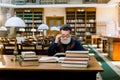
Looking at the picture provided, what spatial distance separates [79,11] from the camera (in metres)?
21.2

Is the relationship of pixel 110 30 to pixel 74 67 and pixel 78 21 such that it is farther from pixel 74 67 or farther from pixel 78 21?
pixel 74 67

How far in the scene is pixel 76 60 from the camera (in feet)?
10.6

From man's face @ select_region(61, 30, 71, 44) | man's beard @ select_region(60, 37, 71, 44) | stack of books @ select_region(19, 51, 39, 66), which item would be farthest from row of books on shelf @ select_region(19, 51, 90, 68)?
man's beard @ select_region(60, 37, 71, 44)

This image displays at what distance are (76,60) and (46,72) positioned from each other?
0.37 metres

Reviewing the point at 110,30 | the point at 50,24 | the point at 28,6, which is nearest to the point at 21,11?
the point at 28,6

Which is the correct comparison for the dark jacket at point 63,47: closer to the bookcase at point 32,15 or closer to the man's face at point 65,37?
the man's face at point 65,37

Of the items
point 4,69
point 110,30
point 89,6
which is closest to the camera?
point 4,69

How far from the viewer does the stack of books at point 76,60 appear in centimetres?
322

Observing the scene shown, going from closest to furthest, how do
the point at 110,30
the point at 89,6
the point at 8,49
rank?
the point at 8,49 < the point at 110,30 < the point at 89,6

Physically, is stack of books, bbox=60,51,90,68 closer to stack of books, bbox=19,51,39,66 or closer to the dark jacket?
stack of books, bbox=19,51,39,66

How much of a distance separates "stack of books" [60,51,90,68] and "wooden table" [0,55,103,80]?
7cm

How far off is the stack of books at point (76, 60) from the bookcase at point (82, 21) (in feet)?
58.8

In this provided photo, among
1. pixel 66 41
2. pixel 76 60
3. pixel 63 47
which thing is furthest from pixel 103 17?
pixel 76 60

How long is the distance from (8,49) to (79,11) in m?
14.5
